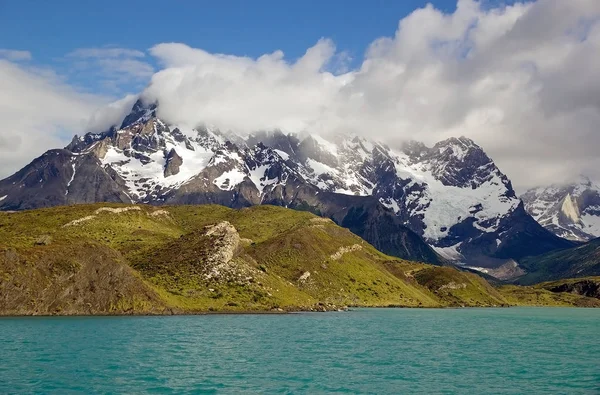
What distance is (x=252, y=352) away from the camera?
106812 millimetres

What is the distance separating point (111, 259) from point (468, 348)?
349 ft

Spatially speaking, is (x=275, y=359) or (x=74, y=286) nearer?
(x=275, y=359)

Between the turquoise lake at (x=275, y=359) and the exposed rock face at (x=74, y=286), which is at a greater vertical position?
the exposed rock face at (x=74, y=286)

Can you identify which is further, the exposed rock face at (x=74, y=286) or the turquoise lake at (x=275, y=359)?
the exposed rock face at (x=74, y=286)

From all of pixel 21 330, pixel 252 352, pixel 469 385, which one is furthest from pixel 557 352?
pixel 21 330

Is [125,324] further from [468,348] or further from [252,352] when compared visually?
[468,348]

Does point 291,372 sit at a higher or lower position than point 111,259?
lower

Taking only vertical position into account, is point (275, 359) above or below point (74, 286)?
below

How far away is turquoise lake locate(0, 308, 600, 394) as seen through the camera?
7725 cm

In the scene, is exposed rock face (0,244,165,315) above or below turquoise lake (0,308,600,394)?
above

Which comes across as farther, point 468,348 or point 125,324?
point 125,324

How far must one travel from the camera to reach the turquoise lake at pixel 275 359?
77250 mm

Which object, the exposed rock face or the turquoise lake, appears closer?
the turquoise lake

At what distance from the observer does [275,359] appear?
99250 mm
